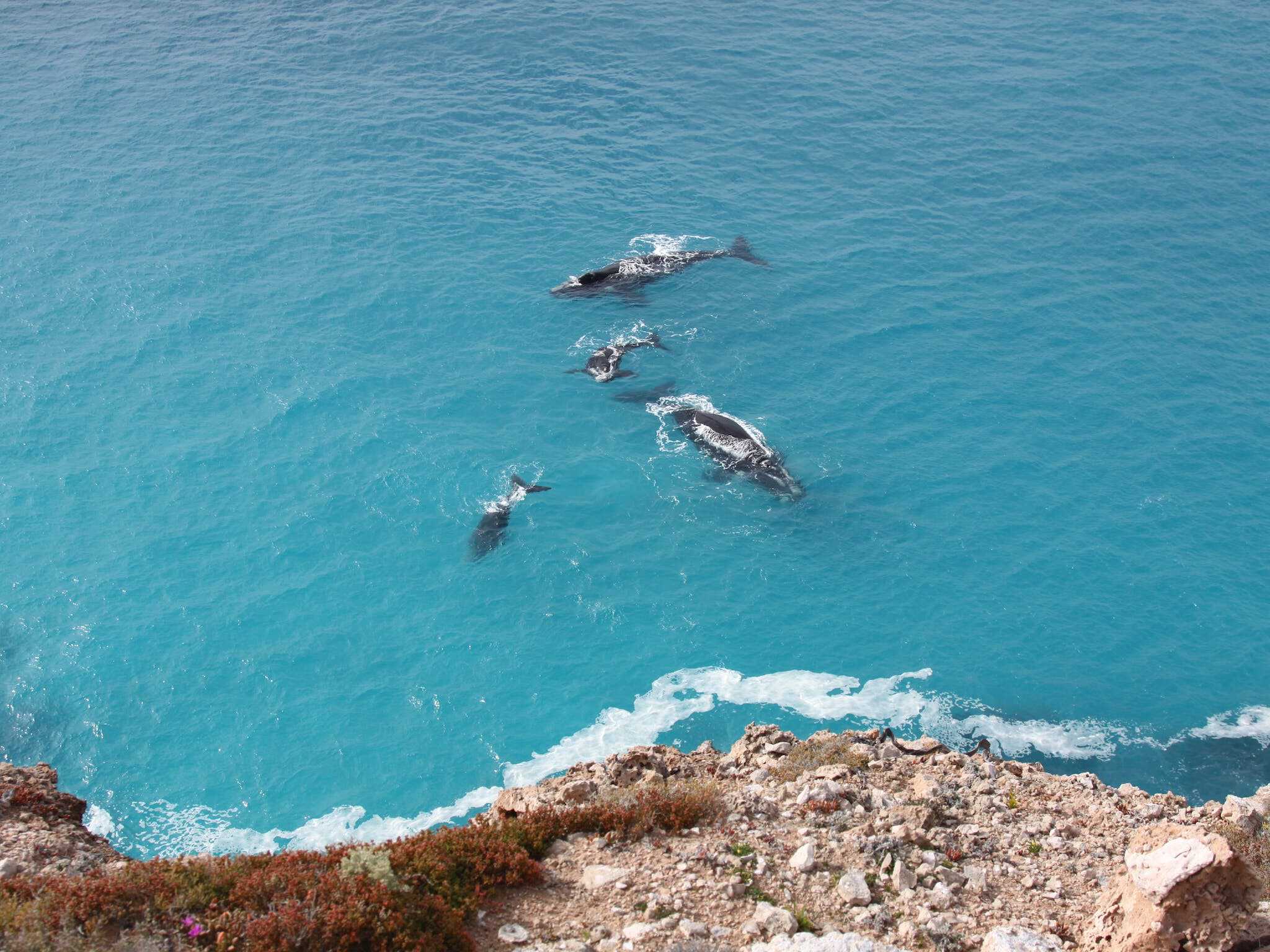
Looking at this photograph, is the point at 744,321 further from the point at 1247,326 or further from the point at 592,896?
the point at 592,896

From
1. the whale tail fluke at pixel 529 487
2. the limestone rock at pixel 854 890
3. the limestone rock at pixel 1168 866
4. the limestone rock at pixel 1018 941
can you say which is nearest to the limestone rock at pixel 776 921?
the limestone rock at pixel 854 890

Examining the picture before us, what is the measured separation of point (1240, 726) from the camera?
3397cm

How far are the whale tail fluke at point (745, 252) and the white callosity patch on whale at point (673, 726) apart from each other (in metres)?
26.9

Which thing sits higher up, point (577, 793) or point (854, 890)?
point (854, 890)

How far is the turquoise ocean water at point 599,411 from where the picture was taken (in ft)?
111

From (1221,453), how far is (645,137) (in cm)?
3938

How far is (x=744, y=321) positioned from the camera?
50.6 metres

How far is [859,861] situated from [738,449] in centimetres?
2376

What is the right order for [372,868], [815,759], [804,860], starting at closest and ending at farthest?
[372,868], [804,860], [815,759]

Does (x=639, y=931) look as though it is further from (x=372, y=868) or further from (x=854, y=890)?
(x=372, y=868)

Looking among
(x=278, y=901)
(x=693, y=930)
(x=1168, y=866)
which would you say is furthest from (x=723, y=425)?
(x=278, y=901)

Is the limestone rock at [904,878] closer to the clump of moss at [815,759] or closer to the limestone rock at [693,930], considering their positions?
the limestone rock at [693,930]

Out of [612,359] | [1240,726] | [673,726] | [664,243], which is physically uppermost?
[664,243]

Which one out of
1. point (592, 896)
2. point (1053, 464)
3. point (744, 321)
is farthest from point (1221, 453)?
point (592, 896)
